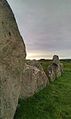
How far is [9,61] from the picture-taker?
12484mm

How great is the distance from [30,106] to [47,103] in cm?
117

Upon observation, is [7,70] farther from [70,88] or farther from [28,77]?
[70,88]

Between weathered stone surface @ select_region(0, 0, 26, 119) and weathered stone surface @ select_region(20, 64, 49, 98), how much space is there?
3.18m

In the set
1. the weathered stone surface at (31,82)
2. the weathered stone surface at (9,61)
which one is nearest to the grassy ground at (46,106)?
the weathered stone surface at (31,82)

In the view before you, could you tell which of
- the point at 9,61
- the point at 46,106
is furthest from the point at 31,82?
the point at 9,61

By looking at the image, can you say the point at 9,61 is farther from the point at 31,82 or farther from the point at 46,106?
the point at 31,82

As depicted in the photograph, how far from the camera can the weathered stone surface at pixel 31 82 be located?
16.5m

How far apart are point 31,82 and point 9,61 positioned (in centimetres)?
493

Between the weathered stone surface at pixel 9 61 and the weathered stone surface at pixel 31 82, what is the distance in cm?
318

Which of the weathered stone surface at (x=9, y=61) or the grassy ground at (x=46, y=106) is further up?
the weathered stone surface at (x=9, y=61)

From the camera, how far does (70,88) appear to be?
20.2 m

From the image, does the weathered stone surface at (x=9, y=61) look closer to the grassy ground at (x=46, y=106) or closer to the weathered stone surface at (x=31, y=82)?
the grassy ground at (x=46, y=106)

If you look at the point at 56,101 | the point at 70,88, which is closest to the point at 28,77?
the point at 56,101

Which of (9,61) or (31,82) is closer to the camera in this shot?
(9,61)
